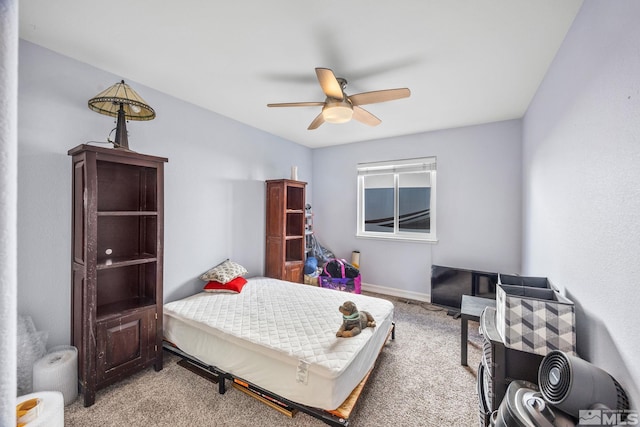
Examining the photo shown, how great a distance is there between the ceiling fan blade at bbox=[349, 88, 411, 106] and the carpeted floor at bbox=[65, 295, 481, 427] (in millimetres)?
2308

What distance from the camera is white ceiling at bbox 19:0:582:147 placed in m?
1.58

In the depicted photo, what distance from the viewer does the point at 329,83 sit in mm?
1914

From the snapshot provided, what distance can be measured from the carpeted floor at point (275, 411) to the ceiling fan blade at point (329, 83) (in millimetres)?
Answer: 2328

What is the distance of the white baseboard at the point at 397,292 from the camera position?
3.96 meters

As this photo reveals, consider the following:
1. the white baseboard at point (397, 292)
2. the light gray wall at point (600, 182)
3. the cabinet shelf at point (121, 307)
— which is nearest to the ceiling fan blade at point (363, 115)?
the light gray wall at point (600, 182)

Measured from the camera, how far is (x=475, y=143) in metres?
3.60

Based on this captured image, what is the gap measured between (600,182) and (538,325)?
806mm

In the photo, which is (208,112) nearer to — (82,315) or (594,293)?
(82,315)

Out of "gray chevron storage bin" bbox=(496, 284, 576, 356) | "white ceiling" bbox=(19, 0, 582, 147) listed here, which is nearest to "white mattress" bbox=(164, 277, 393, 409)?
"gray chevron storage bin" bbox=(496, 284, 576, 356)

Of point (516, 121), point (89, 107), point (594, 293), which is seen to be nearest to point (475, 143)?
point (516, 121)

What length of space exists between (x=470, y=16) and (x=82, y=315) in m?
3.29

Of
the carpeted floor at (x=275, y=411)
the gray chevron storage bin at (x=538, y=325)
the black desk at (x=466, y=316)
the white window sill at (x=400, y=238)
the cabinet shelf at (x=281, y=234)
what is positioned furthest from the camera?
the white window sill at (x=400, y=238)

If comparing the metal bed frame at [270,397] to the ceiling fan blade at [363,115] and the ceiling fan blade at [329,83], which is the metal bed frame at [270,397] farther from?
the ceiling fan blade at [363,115]

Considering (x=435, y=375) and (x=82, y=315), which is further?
(x=435, y=375)
